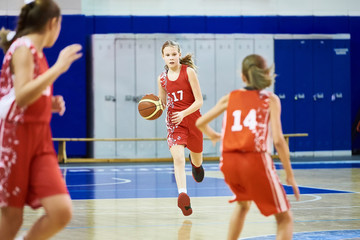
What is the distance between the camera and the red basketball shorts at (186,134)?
6469 mm

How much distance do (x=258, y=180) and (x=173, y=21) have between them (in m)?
12.8

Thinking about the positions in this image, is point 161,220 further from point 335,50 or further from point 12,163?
point 335,50

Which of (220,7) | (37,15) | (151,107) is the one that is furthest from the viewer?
(220,7)

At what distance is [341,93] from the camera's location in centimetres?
1608

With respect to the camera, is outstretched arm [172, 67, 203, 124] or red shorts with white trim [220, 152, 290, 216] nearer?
red shorts with white trim [220, 152, 290, 216]

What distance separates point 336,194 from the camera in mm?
7805

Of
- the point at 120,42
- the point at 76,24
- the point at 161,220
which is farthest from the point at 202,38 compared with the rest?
the point at 161,220

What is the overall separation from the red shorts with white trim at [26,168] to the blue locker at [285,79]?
13.0 metres

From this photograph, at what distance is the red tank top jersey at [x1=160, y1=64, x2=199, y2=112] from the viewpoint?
6.56 meters

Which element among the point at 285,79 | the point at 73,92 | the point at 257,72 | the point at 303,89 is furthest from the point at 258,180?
the point at 303,89

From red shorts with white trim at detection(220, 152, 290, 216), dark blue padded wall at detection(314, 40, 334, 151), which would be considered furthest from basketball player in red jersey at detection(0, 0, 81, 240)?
dark blue padded wall at detection(314, 40, 334, 151)

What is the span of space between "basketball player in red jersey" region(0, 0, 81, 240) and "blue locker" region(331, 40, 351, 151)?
13538mm

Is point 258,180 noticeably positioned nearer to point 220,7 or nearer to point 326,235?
point 326,235

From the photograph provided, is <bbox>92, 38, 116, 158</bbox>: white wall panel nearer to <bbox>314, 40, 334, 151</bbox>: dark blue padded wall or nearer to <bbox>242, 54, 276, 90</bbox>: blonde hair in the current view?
<bbox>314, 40, 334, 151</bbox>: dark blue padded wall
